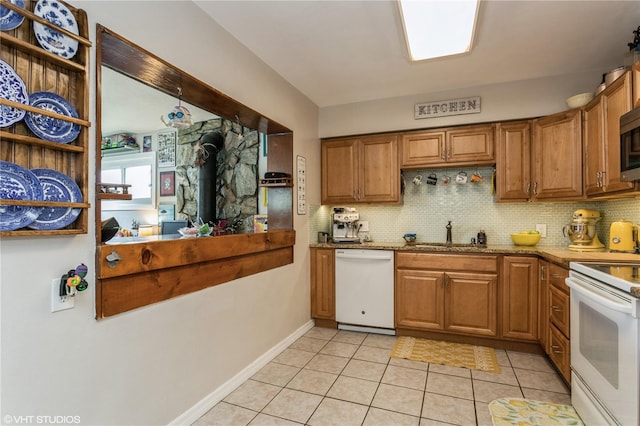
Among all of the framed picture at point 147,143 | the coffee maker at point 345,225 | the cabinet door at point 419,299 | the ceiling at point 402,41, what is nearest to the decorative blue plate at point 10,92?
the ceiling at point 402,41

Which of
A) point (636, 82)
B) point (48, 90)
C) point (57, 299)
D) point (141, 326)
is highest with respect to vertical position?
point (636, 82)

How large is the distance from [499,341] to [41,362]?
3.38m

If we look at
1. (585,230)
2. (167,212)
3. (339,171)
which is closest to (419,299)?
(585,230)

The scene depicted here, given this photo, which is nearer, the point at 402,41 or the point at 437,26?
the point at 437,26

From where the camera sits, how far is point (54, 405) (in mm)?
1282

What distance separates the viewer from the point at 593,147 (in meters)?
2.58

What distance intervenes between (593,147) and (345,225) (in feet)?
7.74

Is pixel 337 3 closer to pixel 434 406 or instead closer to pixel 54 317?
pixel 54 317

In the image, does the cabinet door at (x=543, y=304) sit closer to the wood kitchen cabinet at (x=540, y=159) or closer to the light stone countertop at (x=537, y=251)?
the light stone countertop at (x=537, y=251)

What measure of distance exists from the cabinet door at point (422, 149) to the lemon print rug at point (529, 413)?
2.24 metres

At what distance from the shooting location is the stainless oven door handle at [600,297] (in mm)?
1406

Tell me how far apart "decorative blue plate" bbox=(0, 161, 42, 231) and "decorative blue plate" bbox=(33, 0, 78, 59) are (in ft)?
1.63

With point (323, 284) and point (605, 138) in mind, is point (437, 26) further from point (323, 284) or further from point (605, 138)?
point (323, 284)

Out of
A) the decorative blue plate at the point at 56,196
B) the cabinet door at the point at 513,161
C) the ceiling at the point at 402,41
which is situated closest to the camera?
the decorative blue plate at the point at 56,196
